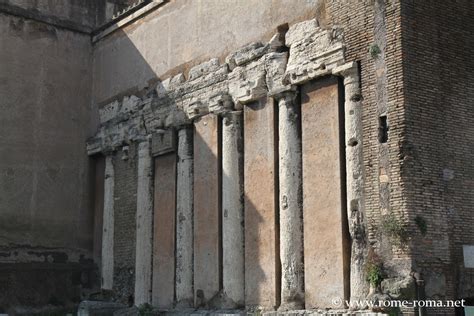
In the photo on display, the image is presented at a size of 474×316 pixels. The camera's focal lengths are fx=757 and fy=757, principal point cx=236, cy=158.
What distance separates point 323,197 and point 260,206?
1541 mm

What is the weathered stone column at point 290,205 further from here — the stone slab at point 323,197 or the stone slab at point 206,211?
the stone slab at point 206,211

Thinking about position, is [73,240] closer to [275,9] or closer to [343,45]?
[275,9]

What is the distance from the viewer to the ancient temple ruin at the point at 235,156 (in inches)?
428

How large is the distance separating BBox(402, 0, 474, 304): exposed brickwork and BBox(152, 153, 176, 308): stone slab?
19.2ft

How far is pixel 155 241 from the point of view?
15422 mm

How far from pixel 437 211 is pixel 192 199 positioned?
5.35 meters

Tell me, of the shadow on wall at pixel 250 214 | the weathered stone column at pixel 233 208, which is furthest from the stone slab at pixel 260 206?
the weathered stone column at pixel 233 208

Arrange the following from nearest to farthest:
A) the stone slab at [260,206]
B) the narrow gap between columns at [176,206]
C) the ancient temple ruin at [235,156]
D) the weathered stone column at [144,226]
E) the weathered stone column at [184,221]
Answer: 1. the ancient temple ruin at [235,156]
2. the stone slab at [260,206]
3. the weathered stone column at [184,221]
4. the narrow gap between columns at [176,206]
5. the weathered stone column at [144,226]

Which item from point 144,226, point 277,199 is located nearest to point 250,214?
point 277,199

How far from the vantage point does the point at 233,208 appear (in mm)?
13484

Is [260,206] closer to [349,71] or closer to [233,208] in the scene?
[233,208]

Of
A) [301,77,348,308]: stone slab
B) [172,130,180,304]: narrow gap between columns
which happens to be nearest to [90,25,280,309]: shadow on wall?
[172,130,180,304]: narrow gap between columns

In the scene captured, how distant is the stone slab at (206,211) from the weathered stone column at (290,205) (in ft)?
6.05

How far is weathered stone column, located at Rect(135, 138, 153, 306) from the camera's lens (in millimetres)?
15484
